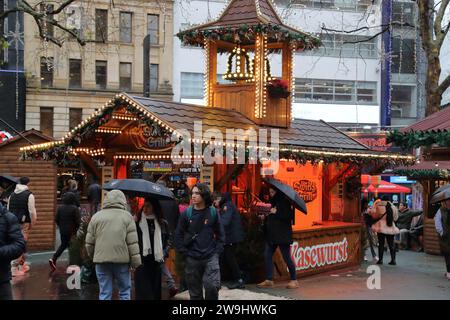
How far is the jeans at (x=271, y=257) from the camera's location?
1107 cm

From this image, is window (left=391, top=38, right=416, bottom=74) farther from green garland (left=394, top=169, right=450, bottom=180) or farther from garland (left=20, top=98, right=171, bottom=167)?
garland (left=20, top=98, right=171, bottom=167)

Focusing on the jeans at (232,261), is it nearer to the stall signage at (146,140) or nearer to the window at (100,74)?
the stall signage at (146,140)

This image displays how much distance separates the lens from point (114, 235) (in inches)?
300

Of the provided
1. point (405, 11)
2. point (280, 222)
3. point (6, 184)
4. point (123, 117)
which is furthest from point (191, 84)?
point (280, 222)

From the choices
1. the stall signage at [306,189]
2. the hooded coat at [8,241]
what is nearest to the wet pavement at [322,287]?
the stall signage at [306,189]

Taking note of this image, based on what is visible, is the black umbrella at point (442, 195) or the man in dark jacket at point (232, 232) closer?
the man in dark jacket at point (232, 232)

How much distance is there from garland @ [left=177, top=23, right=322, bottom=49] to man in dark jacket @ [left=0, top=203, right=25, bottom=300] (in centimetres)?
849

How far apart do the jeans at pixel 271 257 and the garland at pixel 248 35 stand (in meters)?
5.03

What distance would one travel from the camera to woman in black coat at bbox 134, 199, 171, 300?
8.28m

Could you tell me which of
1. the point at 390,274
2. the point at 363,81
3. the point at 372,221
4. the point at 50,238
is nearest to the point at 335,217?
the point at 372,221

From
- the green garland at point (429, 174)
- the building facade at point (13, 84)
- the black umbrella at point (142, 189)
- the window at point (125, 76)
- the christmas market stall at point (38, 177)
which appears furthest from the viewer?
the window at point (125, 76)

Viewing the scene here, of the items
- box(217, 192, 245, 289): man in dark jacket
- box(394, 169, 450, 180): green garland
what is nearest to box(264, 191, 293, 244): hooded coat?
box(217, 192, 245, 289): man in dark jacket

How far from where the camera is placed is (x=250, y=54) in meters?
15.5
